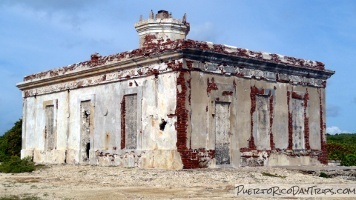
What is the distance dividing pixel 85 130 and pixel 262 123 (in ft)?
21.3

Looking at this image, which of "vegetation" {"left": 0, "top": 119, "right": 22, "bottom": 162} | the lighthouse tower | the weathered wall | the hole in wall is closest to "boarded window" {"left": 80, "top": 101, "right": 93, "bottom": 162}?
the lighthouse tower

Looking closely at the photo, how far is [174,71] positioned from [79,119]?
19.1ft

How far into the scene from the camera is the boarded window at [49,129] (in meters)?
22.4

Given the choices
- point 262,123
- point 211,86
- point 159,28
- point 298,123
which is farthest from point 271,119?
point 159,28

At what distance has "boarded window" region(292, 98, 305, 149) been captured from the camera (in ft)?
65.0

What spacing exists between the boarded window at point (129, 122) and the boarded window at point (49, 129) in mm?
5003

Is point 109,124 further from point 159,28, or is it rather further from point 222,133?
point 222,133

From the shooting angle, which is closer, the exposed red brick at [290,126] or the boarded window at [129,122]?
the boarded window at [129,122]

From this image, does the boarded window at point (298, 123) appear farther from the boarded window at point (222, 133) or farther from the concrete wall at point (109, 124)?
the concrete wall at point (109, 124)

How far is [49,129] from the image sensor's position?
891 inches

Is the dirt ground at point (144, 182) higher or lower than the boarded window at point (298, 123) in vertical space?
lower

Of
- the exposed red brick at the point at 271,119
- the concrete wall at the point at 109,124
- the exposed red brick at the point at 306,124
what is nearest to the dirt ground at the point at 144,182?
the concrete wall at the point at 109,124

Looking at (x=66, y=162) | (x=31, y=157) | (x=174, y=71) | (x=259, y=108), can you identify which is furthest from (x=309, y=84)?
(x=31, y=157)

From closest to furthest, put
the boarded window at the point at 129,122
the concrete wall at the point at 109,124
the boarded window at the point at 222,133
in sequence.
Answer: the concrete wall at the point at 109,124, the boarded window at the point at 222,133, the boarded window at the point at 129,122
